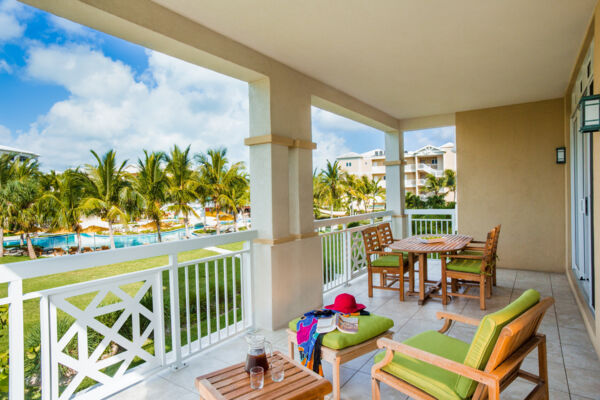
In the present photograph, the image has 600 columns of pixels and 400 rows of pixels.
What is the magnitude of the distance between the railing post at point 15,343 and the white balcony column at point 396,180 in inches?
231

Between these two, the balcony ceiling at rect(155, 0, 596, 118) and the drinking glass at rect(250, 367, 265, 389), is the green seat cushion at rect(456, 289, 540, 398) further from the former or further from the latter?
the balcony ceiling at rect(155, 0, 596, 118)

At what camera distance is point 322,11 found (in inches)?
104

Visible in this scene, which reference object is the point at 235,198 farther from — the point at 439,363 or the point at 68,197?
the point at 439,363

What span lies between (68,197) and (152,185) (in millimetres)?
5833

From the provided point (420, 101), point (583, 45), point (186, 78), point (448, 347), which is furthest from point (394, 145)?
point (186, 78)

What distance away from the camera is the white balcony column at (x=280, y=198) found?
3.49 metres

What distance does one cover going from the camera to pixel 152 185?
28250mm

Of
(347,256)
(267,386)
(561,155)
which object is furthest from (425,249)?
(561,155)

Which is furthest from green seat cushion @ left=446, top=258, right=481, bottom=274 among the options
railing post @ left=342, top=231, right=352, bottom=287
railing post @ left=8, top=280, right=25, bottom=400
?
railing post @ left=8, top=280, right=25, bottom=400

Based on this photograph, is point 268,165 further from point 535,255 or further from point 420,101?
point 535,255

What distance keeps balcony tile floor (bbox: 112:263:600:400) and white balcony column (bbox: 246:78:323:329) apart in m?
0.38

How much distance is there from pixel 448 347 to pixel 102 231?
30240 millimetres

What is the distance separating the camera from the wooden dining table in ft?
13.5

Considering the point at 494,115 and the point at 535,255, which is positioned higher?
the point at 494,115
